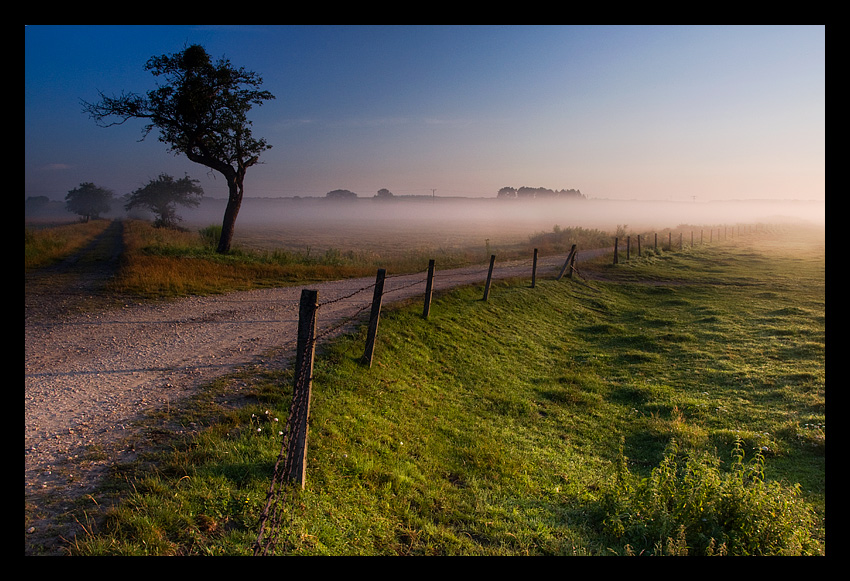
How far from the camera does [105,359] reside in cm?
802

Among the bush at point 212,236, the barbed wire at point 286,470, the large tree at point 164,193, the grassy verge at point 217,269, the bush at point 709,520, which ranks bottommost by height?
the bush at point 709,520

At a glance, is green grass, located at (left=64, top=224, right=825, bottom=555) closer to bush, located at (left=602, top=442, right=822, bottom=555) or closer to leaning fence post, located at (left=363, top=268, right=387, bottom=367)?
bush, located at (left=602, top=442, right=822, bottom=555)

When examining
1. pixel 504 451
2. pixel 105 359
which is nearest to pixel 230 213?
pixel 105 359

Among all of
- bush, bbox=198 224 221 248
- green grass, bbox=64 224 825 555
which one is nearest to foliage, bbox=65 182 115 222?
bush, bbox=198 224 221 248

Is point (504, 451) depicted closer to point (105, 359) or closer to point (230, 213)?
point (105, 359)

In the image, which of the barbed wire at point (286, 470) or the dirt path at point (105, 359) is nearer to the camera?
the barbed wire at point (286, 470)

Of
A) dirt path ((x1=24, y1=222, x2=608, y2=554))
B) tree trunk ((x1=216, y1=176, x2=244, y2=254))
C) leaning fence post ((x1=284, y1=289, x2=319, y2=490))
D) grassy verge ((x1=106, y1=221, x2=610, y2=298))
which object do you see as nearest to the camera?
dirt path ((x1=24, y1=222, x2=608, y2=554))

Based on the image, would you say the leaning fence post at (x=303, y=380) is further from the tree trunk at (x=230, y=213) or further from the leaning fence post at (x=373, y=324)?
the tree trunk at (x=230, y=213)

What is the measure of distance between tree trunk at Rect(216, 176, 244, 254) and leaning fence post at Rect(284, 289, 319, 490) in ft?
75.5

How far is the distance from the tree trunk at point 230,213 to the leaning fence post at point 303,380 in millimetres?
22998

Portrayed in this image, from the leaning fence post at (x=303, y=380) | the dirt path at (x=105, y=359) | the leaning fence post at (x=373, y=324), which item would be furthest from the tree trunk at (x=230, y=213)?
the leaning fence post at (x=303, y=380)

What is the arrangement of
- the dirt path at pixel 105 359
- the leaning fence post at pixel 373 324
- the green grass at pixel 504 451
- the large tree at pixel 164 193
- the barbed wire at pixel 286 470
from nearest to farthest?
1. the barbed wire at pixel 286 470
2. the green grass at pixel 504 451
3. the dirt path at pixel 105 359
4. the leaning fence post at pixel 373 324
5. the large tree at pixel 164 193

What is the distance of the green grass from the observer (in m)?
4.41

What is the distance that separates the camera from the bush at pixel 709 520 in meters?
4.50
